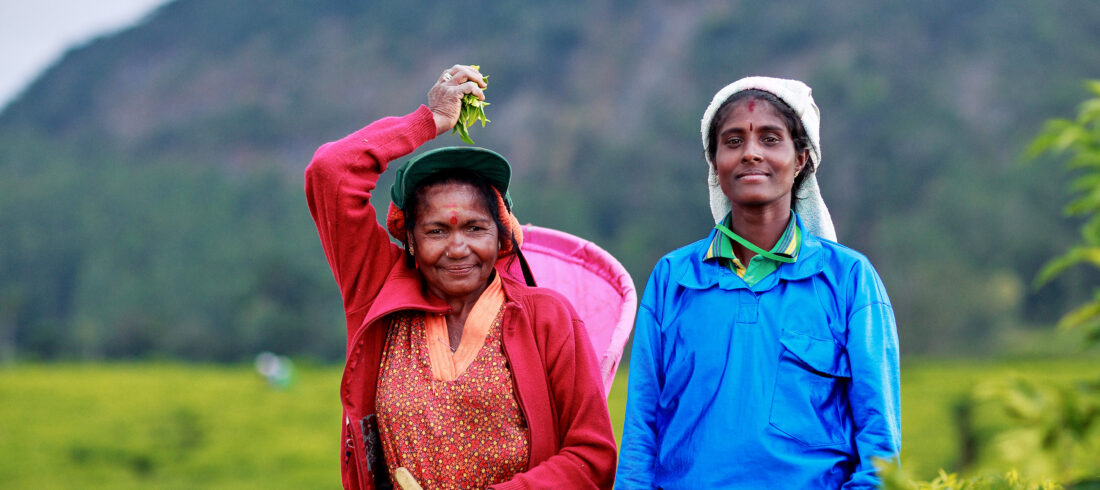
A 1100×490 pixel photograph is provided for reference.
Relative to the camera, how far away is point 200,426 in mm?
24016

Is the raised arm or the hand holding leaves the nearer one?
the raised arm

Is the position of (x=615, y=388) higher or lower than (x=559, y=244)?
higher

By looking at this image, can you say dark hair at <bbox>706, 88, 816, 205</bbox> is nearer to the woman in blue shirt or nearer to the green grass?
the woman in blue shirt

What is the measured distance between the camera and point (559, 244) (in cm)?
337

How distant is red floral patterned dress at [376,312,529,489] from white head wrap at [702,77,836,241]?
0.73 metres

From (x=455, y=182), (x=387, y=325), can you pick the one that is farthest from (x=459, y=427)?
(x=455, y=182)

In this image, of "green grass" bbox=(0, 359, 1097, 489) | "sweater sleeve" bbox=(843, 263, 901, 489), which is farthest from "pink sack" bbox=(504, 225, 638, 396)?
"green grass" bbox=(0, 359, 1097, 489)

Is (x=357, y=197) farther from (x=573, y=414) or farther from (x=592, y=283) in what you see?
(x=592, y=283)

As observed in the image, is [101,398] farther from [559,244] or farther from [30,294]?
[559,244]

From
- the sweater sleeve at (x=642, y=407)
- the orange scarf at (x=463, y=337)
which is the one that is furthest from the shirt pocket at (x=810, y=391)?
the orange scarf at (x=463, y=337)

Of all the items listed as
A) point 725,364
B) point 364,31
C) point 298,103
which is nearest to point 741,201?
point 725,364

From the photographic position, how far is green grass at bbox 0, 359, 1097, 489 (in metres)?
19.8

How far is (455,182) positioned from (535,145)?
51.5 meters

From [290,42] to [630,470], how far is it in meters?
70.6
